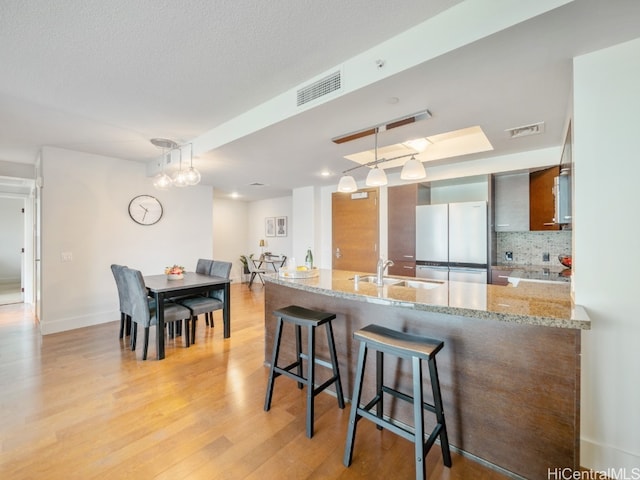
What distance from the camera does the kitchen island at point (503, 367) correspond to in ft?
4.64

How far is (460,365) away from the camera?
171cm

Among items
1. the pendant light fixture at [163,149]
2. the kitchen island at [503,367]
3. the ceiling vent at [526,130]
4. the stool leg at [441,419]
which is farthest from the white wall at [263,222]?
the stool leg at [441,419]

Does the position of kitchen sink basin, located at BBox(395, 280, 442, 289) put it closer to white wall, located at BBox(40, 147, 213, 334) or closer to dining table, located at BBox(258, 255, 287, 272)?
white wall, located at BBox(40, 147, 213, 334)

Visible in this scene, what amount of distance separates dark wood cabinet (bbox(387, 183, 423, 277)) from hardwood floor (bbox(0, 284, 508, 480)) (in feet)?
8.59

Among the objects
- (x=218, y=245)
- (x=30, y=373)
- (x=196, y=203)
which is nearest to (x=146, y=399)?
(x=30, y=373)

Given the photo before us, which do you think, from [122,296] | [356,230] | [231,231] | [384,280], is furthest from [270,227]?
[384,280]

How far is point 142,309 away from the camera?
120 inches

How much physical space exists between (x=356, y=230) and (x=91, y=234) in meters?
4.16

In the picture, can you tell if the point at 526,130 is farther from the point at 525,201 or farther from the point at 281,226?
the point at 281,226

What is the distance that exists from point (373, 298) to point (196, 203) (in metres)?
4.60

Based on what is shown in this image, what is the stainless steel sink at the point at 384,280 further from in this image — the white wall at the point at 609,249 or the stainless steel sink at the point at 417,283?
the white wall at the point at 609,249

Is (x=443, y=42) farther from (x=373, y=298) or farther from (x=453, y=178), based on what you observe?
(x=453, y=178)

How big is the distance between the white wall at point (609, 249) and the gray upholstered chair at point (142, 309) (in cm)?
347

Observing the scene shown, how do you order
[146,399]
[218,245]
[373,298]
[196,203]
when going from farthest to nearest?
[218,245] < [196,203] < [146,399] < [373,298]
